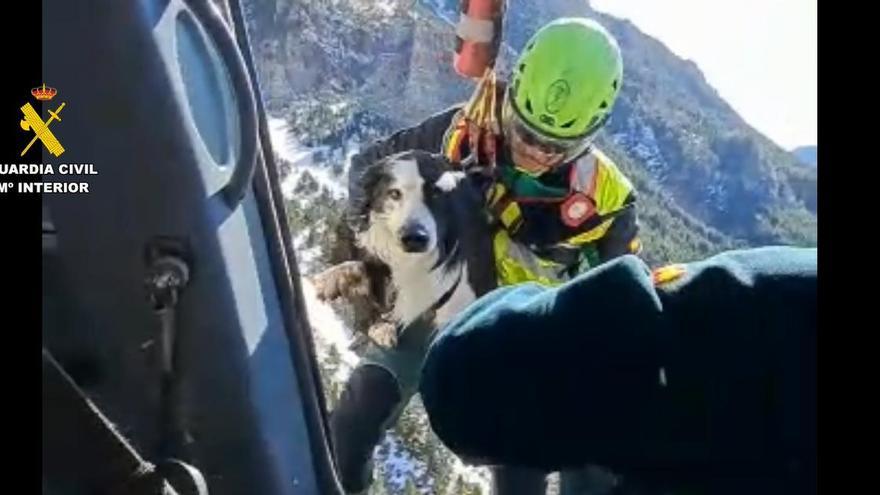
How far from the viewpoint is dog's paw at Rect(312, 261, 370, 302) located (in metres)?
2.90

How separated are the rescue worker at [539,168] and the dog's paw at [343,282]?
9 centimetres

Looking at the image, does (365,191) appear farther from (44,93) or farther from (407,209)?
(44,93)

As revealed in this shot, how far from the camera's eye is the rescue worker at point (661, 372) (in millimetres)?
1202

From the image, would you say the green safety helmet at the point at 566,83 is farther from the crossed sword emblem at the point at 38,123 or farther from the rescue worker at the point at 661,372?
the rescue worker at the point at 661,372

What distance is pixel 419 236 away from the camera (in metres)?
2.85

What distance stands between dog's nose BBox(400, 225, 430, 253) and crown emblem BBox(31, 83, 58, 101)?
1391mm

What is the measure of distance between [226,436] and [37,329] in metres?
0.30

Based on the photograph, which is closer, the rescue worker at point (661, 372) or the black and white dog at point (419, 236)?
the rescue worker at point (661, 372)

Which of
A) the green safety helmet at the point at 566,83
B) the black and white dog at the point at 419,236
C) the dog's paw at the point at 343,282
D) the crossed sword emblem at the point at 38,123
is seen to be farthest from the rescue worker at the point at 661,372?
the green safety helmet at the point at 566,83

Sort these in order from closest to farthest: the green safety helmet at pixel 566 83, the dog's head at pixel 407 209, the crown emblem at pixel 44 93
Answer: the crown emblem at pixel 44 93 → the dog's head at pixel 407 209 → the green safety helmet at pixel 566 83

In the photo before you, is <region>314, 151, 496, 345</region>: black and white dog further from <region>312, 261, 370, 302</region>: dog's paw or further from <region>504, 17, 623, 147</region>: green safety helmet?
<region>504, 17, 623, 147</region>: green safety helmet

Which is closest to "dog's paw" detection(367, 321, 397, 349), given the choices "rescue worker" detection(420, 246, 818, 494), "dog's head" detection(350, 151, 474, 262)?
"dog's head" detection(350, 151, 474, 262)

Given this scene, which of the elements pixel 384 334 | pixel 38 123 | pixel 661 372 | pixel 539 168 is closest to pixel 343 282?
pixel 384 334

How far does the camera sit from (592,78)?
3104 millimetres
